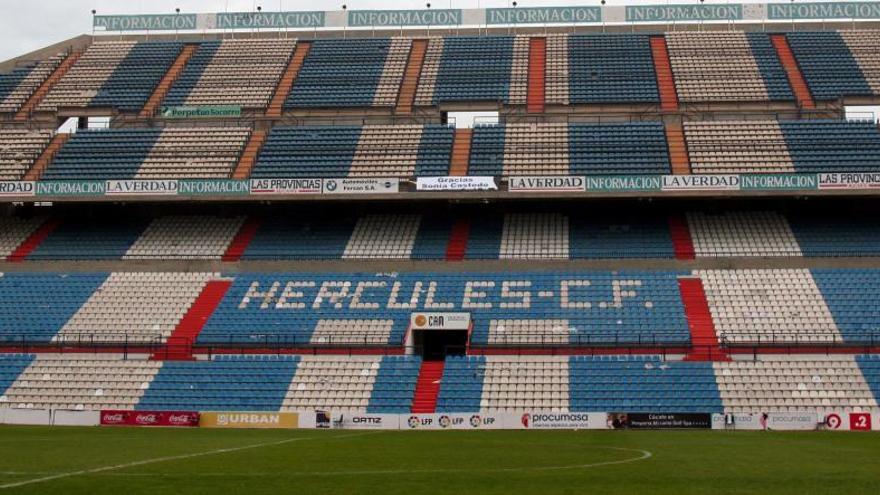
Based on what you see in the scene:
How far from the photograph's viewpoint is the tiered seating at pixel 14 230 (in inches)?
2146

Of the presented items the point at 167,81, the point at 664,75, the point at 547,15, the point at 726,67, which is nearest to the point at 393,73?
the point at 547,15

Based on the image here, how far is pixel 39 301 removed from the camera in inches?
1949

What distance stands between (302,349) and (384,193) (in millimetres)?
10237

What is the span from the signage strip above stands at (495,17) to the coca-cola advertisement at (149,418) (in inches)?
1554

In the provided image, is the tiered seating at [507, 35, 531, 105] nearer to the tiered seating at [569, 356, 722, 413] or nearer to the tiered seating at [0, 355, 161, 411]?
the tiered seating at [569, 356, 722, 413]

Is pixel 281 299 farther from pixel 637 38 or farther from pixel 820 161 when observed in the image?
pixel 637 38

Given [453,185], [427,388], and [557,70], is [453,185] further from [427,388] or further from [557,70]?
[557,70]

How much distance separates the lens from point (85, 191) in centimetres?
5241

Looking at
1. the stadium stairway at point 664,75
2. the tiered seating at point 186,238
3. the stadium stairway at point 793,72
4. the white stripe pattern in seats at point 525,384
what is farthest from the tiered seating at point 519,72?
the white stripe pattern in seats at point 525,384

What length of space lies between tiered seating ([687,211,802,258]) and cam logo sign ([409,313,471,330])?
12955 mm

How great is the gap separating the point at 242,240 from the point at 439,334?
12.9 metres

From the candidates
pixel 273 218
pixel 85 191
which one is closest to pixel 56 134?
pixel 85 191

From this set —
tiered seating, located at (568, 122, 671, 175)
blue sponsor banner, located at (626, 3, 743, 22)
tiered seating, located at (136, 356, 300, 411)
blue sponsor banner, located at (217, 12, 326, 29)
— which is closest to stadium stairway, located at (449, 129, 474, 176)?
tiered seating, located at (568, 122, 671, 175)

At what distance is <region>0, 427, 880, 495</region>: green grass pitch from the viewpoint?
17.0 m
